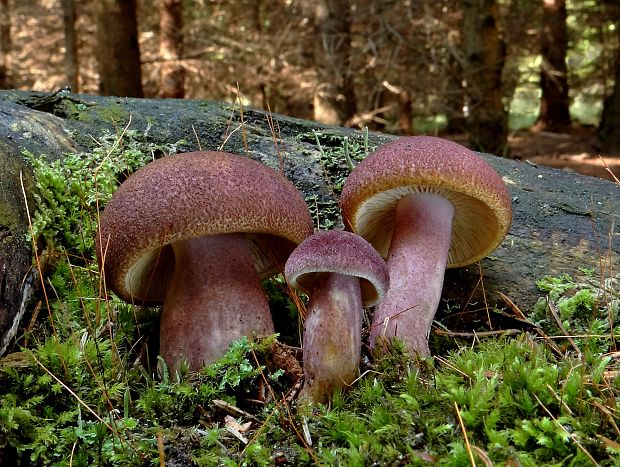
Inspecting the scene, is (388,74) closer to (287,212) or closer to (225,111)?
(225,111)

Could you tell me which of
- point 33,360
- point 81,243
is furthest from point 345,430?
point 81,243

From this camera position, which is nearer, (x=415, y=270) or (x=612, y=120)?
(x=415, y=270)

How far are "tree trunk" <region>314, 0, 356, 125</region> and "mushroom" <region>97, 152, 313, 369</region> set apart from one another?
614 centimetres

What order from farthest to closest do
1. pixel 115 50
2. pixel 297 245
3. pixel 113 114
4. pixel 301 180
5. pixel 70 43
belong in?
1. pixel 70 43
2. pixel 115 50
3. pixel 113 114
4. pixel 301 180
5. pixel 297 245

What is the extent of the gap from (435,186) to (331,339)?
0.78 m

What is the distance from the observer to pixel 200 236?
228 centimetres

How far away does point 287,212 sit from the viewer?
7.09 ft

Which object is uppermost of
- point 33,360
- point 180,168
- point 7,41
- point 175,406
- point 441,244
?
point 7,41

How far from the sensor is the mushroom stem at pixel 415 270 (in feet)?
7.59

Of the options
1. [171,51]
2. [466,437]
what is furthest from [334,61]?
[466,437]

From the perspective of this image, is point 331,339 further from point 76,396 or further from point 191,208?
point 76,396

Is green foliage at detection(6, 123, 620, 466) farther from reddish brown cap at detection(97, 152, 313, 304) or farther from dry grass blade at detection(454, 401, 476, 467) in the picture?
reddish brown cap at detection(97, 152, 313, 304)

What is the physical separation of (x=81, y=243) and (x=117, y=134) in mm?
821

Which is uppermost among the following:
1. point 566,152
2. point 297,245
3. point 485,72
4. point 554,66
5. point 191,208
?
point 554,66
